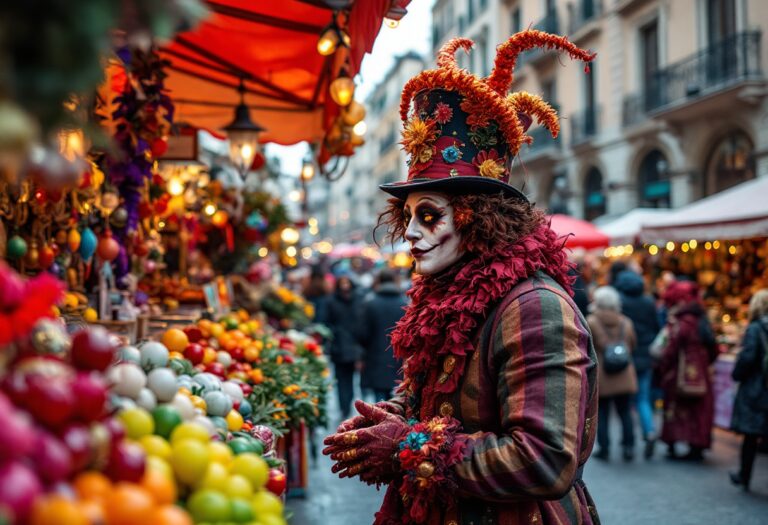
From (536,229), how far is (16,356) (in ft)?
5.65

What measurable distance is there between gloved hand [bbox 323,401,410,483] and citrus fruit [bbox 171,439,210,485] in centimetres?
87

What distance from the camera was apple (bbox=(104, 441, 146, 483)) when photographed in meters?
1.10

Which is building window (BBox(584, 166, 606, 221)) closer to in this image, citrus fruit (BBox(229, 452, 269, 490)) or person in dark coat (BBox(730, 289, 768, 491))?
person in dark coat (BBox(730, 289, 768, 491))

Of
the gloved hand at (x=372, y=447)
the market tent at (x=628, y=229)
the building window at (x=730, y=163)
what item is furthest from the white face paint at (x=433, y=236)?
the building window at (x=730, y=163)

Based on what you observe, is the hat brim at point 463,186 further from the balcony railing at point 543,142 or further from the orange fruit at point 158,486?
the balcony railing at point 543,142

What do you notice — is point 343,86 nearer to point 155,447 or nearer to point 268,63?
point 268,63

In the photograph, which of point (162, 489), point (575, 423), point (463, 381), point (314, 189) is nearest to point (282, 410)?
point (463, 381)

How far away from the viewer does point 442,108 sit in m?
2.48

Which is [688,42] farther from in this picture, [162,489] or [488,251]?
[162,489]

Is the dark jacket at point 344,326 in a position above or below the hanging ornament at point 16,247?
below

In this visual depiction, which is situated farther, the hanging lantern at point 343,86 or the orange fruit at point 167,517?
the hanging lantern at point 343,86

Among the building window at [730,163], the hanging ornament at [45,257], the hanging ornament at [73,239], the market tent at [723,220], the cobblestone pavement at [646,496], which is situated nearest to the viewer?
the hanging ornament at [45,257]

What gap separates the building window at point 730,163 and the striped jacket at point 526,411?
1463cm

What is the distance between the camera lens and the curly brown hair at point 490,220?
92.3 inches
